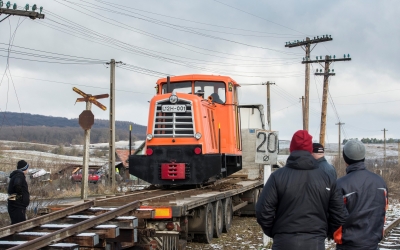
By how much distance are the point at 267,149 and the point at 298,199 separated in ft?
18.3

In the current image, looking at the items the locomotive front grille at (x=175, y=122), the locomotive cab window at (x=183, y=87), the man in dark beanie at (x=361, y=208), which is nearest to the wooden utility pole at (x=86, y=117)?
the locomotive cab window at (x=183, y=87)

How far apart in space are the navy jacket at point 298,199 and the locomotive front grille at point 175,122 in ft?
23.4

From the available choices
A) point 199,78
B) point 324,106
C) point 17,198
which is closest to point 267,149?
point 199,78

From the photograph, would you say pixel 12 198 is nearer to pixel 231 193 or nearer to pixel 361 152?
pixel 231 193

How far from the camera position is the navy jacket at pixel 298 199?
4266 mm

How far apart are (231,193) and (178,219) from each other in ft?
11.8

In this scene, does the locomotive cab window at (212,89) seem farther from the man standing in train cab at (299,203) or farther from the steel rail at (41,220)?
the man standing in train cab at (299,203)

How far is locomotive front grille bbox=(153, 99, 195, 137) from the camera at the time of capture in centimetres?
1145

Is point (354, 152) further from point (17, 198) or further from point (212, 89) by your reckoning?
point (212, 89)

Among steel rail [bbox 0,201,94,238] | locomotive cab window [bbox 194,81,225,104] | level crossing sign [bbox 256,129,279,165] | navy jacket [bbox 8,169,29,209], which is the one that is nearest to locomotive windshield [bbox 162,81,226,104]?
locomotive cab window [bbox 194,81,225,104]

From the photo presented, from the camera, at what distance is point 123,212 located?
7844 mm

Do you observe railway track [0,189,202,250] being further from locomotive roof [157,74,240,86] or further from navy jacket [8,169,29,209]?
locomotive roof [157,74,240,86]

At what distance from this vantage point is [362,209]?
479cm

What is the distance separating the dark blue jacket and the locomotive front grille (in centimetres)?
675
